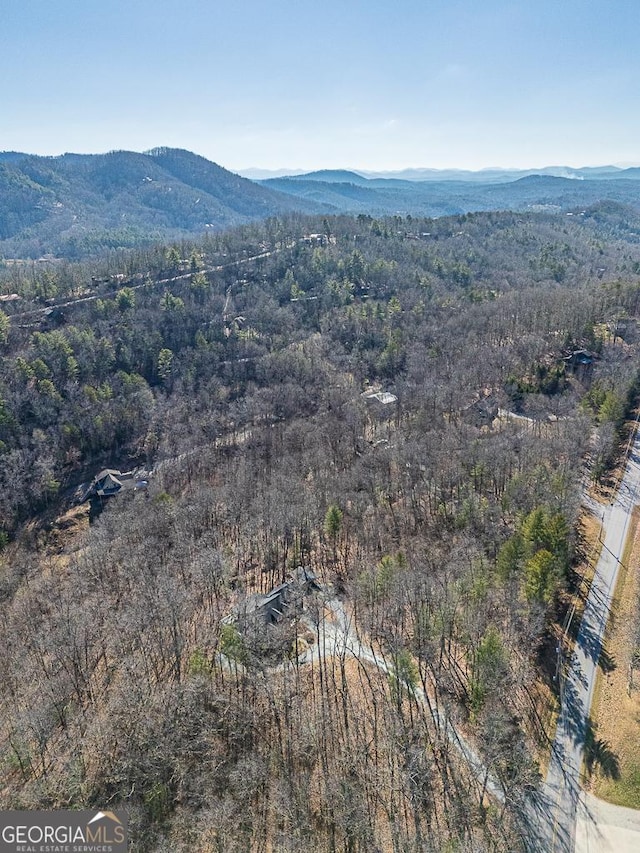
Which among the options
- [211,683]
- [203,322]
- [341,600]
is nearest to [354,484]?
[341,600]

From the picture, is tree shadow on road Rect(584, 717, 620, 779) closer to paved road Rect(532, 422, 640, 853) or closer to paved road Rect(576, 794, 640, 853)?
paved road Rect(532, 422, 640, 853)

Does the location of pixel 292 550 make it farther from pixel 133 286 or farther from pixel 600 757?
pixel 133 286

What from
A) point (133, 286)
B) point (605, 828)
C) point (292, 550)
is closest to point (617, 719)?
point (605, 828)

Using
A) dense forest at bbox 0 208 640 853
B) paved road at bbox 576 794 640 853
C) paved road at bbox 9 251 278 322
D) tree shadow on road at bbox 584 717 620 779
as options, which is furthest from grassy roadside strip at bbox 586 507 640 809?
paved road at bbox 9 251 278 322

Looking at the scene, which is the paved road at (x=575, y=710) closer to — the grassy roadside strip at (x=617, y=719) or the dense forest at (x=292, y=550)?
the grassy roadside strip at (x=617, y=719)

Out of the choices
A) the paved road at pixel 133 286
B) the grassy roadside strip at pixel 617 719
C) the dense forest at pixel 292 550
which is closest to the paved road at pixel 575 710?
the grassy roadside strip at pixel 617 719

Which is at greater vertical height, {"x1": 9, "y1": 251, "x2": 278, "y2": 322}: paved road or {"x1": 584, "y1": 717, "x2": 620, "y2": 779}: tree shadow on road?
{"x1": 9, "y1": 251, "x2": 278, "y2": 322}: paved road
